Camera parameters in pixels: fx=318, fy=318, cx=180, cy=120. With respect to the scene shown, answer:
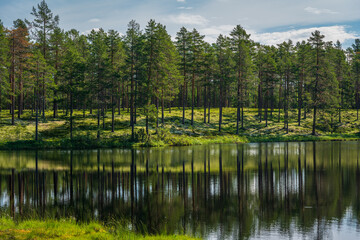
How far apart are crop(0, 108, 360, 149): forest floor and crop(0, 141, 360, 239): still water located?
20.0 meters

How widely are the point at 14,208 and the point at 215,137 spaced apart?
45.7 m

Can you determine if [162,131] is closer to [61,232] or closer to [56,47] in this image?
[56,47]

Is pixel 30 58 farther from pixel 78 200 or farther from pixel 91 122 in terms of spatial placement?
pixel 78 200

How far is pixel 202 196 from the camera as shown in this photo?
17297 millimetres

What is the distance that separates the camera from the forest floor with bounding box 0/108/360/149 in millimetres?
49188

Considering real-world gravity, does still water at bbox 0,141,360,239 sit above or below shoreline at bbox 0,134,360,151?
above

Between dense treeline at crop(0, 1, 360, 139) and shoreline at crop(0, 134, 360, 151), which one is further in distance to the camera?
dense treeline at crop(0, 1, 360, 139)

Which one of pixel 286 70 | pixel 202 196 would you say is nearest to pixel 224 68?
pixel 286 70

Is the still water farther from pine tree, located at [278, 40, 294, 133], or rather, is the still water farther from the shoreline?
pine tree, located at [278, 40, 294, 133]

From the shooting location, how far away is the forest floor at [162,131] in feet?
161

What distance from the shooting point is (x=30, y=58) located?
181 ft

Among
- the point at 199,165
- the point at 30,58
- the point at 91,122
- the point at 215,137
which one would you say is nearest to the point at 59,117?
the point at 91,122

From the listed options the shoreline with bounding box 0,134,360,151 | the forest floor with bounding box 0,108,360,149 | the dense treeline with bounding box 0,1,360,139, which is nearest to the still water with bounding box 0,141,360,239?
the shoreline with bounding box 0,134,360,151

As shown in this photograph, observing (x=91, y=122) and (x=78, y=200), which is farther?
Result: (x=91, y=122)
